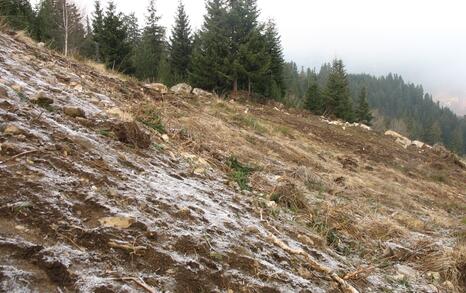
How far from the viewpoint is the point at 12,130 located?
2855 millimetres

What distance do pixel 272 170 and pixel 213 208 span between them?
9.68 ft

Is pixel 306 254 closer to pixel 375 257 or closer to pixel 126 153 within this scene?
pixel 375 257

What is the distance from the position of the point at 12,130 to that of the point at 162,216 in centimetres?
123

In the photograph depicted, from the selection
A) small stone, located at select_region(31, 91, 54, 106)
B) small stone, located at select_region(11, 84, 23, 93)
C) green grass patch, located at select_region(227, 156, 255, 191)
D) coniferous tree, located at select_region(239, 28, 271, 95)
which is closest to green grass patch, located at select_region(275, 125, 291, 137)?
green grass patch, located at select_region(227, 156, 255, 191)

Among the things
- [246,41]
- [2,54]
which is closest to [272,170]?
[2,54]

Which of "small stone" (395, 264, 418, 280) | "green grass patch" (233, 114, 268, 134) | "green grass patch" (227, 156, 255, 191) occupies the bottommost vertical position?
"small stone" (395, 264, 418, 280)

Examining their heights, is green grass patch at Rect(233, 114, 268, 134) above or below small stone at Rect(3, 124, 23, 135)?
below

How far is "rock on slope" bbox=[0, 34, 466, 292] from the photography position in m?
2.07

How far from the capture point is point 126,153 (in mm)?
3666

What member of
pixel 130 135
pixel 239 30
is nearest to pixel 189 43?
pixel 239 30

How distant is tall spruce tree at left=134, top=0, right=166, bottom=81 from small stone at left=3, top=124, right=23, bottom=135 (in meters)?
31.7

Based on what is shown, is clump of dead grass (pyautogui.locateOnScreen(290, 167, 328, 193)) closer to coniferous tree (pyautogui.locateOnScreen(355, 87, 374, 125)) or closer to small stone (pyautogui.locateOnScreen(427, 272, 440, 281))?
small stone (pyautogui.locateOnScreen(427, 272, 440, 281))

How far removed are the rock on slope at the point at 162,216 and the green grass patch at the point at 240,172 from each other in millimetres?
84

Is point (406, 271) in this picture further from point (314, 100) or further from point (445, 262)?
point (314, 100)
